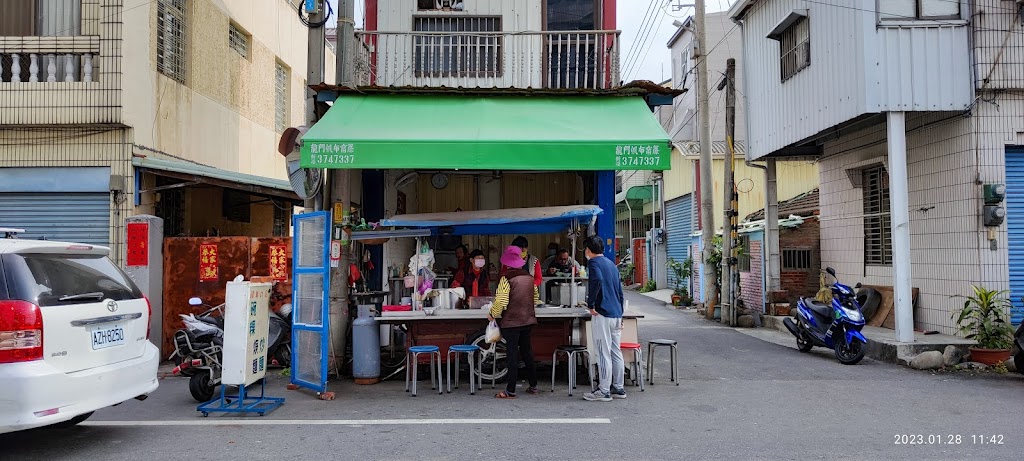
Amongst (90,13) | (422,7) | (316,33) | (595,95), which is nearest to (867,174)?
(595,95)

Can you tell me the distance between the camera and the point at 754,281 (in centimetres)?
1673

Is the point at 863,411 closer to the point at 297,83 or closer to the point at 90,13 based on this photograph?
the point at 90,13

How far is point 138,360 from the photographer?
Result: 19.9 feet

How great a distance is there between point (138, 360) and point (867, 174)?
494 inches

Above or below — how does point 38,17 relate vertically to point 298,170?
above

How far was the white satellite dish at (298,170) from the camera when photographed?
338 inches

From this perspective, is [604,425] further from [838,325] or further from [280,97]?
[280,97]

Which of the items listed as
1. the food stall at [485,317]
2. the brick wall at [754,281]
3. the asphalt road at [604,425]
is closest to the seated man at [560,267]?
the food stall at [485,317]

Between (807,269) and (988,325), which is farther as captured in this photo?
(807,269)

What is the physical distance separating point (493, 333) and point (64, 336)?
424 cm

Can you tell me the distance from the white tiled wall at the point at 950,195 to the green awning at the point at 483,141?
206 inches

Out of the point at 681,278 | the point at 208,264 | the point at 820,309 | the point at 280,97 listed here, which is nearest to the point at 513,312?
the point at 208,264

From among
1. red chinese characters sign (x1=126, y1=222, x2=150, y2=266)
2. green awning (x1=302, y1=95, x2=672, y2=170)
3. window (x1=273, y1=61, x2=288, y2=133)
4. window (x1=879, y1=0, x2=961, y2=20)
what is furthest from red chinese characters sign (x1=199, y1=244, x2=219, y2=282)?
window (x1=879, y1=0, x2=961, y2=20)

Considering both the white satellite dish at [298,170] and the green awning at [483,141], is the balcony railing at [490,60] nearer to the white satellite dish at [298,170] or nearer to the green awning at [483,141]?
the green awning at [483,141]
